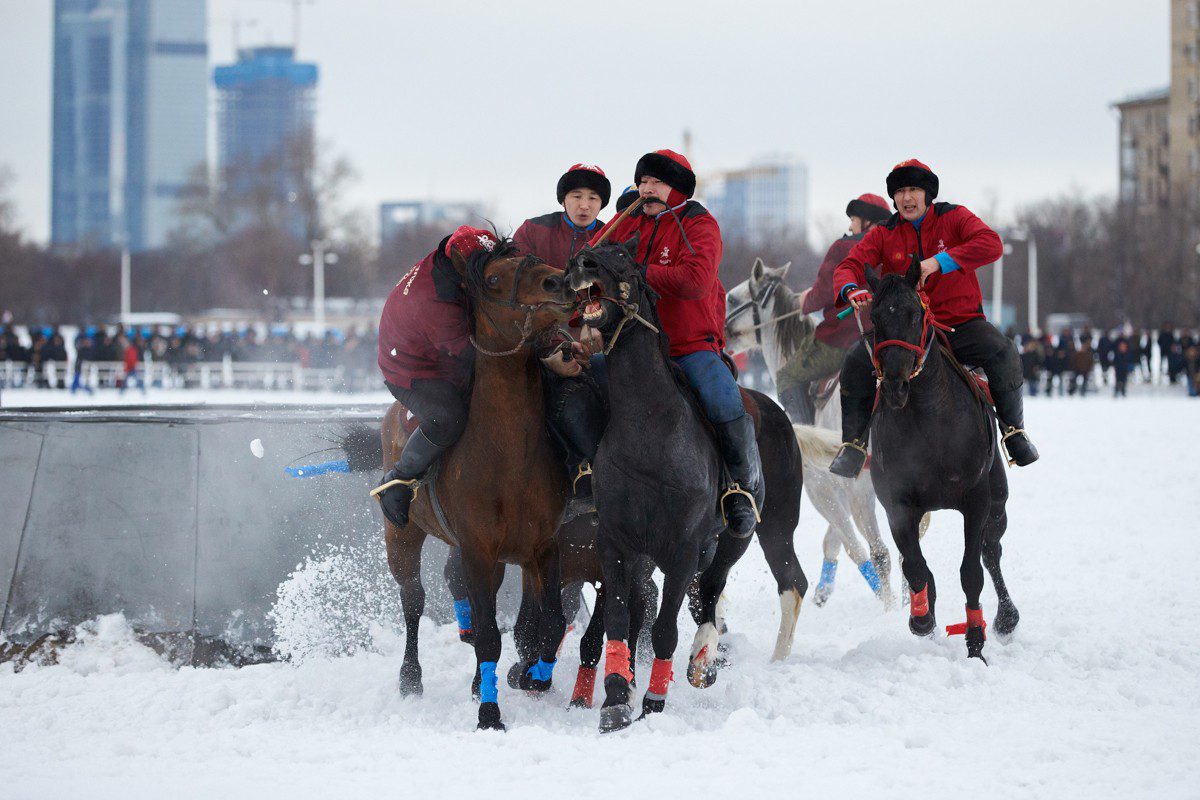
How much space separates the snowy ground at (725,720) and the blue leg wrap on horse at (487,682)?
202 millimetres

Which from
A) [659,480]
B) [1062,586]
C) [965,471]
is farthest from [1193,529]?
[659,480]

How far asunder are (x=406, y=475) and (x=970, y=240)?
139 inches

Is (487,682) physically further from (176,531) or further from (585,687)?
(176,531)

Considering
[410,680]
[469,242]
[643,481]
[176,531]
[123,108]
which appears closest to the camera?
[643,481]

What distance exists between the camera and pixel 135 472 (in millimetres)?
8250

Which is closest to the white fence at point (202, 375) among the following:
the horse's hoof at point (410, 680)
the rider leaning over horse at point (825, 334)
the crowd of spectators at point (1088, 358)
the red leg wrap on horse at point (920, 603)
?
the crowd of spectators at point (1088, 358)

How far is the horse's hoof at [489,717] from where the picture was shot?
6.43m

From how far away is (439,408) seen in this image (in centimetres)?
668

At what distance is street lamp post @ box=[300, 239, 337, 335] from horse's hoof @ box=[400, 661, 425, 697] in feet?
165

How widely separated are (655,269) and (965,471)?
→ 233cm

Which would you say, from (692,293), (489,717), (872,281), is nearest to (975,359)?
(872,281)

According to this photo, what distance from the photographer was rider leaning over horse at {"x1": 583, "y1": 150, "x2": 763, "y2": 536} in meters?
6.79

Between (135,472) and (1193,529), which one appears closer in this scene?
(135,472)

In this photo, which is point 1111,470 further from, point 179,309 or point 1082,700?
point 179,309
